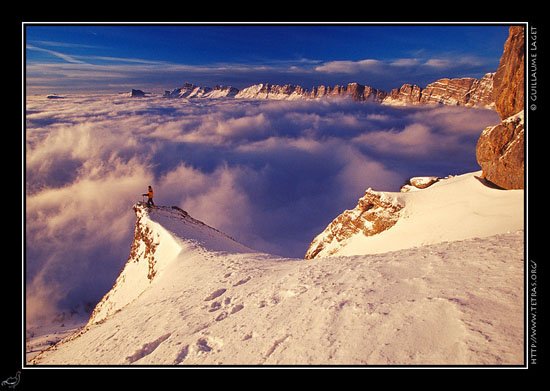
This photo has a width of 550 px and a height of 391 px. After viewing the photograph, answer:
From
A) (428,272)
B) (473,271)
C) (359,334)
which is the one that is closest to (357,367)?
(359,334)

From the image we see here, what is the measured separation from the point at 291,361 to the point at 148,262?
1294 cm

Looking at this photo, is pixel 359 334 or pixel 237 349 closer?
pixel 359 334

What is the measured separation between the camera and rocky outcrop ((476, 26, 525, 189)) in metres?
14.6

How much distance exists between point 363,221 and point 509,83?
505 inches

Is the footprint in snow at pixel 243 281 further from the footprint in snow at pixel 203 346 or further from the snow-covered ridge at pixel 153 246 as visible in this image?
the snow-covered ridge at pixel 153 246

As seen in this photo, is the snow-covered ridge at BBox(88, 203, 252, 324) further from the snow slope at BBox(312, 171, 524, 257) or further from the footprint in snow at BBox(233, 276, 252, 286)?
the snow slope at BBox(312, 171, 524, 257)

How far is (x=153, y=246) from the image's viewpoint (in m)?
16.7

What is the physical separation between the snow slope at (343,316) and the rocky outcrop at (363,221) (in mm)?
15445

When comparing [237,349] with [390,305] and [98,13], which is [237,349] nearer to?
[390,305]

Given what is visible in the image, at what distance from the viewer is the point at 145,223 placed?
1872 cm

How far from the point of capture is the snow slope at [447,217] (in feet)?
42.6

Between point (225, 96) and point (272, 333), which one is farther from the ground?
point (225, 96)

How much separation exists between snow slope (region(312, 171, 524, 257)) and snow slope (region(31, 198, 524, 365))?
14.7 ft

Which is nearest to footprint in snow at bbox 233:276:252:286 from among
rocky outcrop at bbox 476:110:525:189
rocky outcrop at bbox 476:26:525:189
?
rocky outcrop at bbox 476:110:525:189
